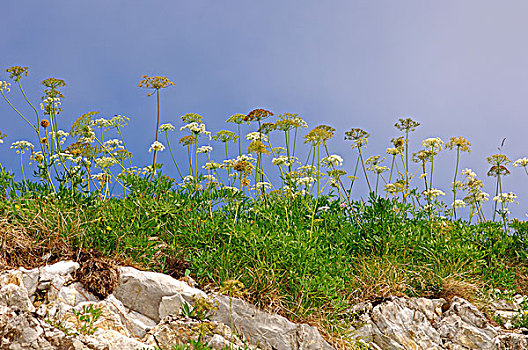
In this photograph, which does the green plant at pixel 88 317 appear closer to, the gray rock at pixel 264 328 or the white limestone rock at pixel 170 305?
the white limestone rock at pixel 170 305

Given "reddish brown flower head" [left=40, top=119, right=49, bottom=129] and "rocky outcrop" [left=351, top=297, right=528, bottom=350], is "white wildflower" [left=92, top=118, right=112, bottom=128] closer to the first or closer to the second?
"reddish brown flower head" [left=40, top=119, right=49, bottom=129]

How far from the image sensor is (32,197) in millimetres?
5852

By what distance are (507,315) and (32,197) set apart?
6.16 meters

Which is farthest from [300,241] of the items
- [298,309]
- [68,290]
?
[68,290]

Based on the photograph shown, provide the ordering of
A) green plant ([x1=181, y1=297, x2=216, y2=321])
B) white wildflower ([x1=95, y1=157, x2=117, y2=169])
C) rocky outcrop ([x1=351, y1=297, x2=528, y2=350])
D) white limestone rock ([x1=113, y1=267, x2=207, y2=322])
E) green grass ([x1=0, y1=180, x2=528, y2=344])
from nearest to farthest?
green plant ([x1=181, y1=297, x2=216, y2=321]), white limestone rock ([x1=113, y1=267, x2=207, y2=322]), green grass ([x1=0, y1=180, x2=528, y2=344]), rocky outcrop ([x1=351, y1=297, x2=528, y2=350]), white wildflower ([x1=95, y1=157, x2=117, y2=169])

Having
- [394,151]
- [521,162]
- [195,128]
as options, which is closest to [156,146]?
[195,128]

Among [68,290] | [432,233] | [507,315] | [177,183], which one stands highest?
[177,183]

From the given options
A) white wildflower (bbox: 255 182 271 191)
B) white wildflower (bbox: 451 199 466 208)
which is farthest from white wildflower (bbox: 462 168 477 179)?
white wildflower (bbox: 255 182 271 191)

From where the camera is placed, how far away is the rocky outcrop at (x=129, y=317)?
13.1ft

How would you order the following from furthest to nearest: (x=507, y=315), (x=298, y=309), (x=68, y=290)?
(x=507, y=315), (x=298, y=309), (x=68, y=290)

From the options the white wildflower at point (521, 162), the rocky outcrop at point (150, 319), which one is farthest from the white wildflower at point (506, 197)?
the rocky outcrop at point (150, 319)

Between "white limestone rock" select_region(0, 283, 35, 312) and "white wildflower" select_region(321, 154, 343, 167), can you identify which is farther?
Answer: "white wildflower" select_region(321, 154, 343, 167)

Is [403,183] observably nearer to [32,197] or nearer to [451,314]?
[451,314]

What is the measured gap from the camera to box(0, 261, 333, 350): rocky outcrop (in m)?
3.98
